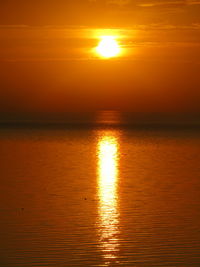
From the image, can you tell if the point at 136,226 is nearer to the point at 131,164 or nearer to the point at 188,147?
the point at 131,164

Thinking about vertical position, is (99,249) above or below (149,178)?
below

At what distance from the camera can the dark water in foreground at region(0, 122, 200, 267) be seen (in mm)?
13922

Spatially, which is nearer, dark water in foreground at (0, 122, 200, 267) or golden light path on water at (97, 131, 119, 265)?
dark water in foreground at (0, 122, 200, 267)

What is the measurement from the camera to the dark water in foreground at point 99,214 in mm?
13922

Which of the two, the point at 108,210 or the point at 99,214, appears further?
the point at 108,210

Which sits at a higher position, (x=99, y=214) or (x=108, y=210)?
(x=108, y=210)

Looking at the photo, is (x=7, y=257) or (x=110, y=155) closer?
(x=7, y=257)

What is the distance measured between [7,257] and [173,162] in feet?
74.9

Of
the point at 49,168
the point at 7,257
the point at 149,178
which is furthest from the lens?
the point at 49,168

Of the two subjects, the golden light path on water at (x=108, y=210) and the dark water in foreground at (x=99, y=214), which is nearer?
the dark water in foreground at (x=99, y=214)

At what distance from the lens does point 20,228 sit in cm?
1659

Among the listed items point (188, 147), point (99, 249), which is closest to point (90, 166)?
point (188, 147)

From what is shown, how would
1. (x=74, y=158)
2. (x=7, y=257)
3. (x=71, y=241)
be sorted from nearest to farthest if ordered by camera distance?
1. (x=7, y=257)
2. (x=71, y=241)
3. (x=74, y=158)

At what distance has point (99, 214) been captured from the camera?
61.2 feet
